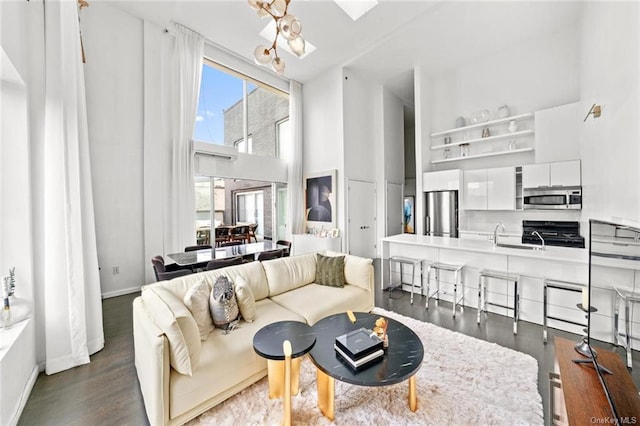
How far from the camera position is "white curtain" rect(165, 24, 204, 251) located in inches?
185

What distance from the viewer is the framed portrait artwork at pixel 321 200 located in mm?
6223

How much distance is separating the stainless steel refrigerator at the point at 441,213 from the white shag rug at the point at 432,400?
344 centimetres

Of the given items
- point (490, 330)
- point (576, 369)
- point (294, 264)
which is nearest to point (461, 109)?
point (490, 330)

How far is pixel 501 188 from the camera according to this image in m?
4.98

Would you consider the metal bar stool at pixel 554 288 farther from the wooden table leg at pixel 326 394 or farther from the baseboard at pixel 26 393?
the baseboard at pixel 26 393

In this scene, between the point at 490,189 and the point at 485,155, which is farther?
the point at 485,155

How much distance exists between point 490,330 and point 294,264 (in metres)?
2.44

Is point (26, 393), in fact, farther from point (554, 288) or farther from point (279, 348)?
point (554, 288)

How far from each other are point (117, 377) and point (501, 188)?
6383 millimetres

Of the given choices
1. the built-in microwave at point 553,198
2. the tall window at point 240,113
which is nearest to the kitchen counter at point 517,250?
the built-in microwave at point 553,198

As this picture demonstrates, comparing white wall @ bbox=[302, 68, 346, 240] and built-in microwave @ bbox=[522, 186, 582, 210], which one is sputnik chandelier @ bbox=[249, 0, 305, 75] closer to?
white wall @ bbox=[302, 68, 346, 240]

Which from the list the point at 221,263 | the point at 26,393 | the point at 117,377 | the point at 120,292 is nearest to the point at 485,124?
the point at 221,263

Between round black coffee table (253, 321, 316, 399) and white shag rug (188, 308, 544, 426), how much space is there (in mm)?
117

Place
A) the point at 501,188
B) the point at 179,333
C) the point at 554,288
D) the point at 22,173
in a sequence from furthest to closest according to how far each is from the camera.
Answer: the point at 501,188, the point at 554,288, the point at 22,173, the point at 179,333
